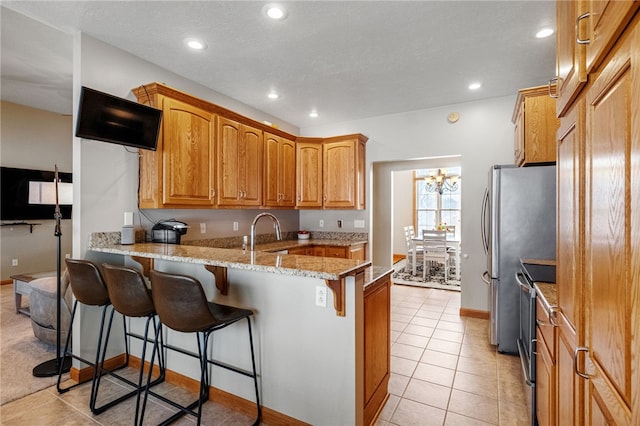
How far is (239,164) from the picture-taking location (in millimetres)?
3588

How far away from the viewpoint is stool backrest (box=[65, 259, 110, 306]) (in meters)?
2.17

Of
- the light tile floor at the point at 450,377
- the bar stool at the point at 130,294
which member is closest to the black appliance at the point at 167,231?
the bar stool at the point at 130,294

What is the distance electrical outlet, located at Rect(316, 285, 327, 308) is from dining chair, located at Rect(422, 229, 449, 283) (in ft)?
14.9

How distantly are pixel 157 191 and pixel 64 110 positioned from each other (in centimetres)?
398

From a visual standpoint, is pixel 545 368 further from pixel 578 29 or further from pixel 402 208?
pixel 402 208

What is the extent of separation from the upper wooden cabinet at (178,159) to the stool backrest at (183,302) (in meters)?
1.24

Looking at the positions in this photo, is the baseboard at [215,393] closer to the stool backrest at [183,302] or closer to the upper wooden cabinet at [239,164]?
the stool backrest at [183,302]

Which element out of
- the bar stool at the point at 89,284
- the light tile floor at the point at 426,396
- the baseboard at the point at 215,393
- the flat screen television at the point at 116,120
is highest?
the flat screen television at the point at 116,120

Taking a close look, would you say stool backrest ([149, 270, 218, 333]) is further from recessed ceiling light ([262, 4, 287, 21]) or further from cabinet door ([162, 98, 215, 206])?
recessed ceiling light ([262, 4, 287, 21])

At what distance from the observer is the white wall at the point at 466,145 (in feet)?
12.8

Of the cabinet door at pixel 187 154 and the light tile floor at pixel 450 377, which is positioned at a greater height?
the cabinet door at pixel 187 154

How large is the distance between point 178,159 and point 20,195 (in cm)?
420

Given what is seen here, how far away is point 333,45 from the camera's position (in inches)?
105

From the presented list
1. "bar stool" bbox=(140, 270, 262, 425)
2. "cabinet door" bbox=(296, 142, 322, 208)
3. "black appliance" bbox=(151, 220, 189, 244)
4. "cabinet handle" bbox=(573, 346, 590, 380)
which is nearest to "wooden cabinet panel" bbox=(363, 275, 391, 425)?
"bar stool" bbox=(140, 270, 262, 425)
